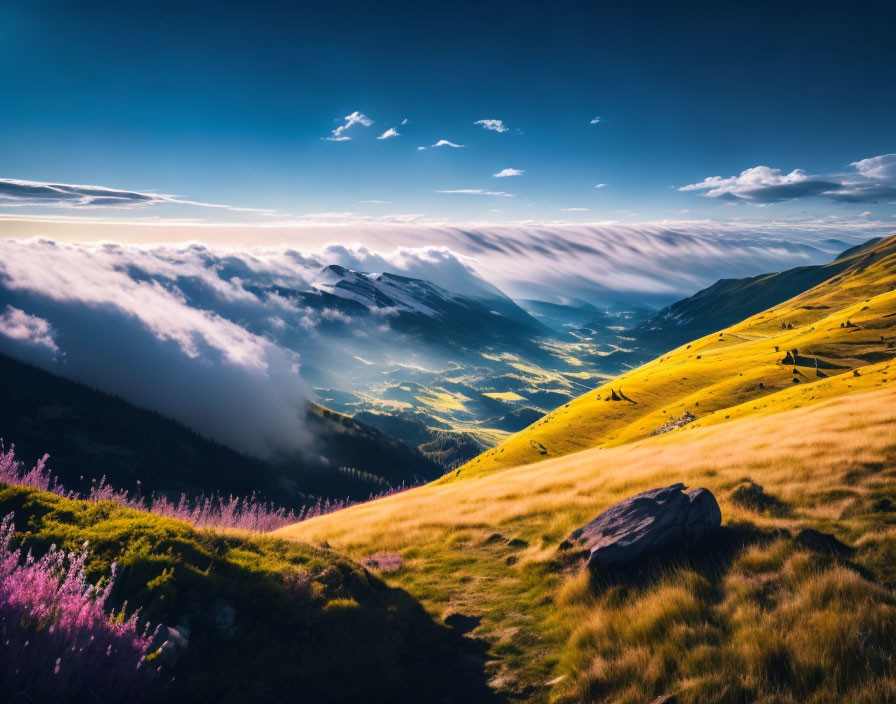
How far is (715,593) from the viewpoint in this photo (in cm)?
939

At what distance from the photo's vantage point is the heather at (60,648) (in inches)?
222

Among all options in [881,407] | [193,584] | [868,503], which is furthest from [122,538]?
[881,407]

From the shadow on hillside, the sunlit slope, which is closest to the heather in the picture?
the shadow on hillside

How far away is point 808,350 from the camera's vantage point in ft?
275

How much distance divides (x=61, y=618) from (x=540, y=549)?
1303 cm

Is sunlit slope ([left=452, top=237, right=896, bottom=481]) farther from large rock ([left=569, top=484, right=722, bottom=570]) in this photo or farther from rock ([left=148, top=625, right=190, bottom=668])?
rock ([left=148, top=625, right=190, bottom=668])

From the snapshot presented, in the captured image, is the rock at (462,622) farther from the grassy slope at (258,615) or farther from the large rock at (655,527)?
the large rock at (655,527)

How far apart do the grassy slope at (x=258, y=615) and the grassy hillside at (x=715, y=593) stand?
4.31 feet

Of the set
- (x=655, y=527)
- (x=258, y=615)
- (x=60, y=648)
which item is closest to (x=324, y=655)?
(x=258, y=615)

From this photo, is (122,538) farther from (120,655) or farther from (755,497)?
(755,497)

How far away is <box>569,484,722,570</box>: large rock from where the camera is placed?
1164cm

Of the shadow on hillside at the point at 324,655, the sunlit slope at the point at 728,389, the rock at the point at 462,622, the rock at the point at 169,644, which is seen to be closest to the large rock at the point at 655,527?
the rock at the point at 462,622

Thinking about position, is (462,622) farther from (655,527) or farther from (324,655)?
(655,527)

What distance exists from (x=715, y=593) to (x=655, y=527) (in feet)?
8.42
